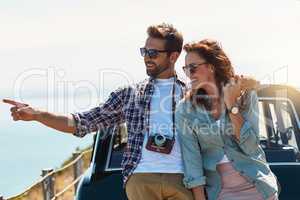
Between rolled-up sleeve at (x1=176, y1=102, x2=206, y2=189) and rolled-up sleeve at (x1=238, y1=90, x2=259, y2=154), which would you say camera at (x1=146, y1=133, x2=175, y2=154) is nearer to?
rolled-up sleeve at (x1=176, y1=102, x2=206, y2=189)

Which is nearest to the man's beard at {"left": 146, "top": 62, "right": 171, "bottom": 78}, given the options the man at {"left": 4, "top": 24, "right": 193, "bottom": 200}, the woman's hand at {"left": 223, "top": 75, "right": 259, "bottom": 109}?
the man at {"left": 4, "top": 24, "right": 193, "bottom": 200}

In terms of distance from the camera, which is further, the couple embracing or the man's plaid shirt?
the man's plaid shirt

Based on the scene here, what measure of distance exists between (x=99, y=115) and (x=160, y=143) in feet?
1.77

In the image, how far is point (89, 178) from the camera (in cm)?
486

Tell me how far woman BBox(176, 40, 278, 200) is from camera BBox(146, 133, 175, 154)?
0.33 feet

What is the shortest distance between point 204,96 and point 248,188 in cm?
55

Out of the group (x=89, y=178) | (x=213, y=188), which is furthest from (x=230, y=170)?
(x=89, y=178)

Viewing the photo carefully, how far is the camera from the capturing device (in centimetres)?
415

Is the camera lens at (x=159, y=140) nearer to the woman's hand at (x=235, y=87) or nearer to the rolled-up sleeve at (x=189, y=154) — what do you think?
the rolled-up sleeve at (x=189, y=154)

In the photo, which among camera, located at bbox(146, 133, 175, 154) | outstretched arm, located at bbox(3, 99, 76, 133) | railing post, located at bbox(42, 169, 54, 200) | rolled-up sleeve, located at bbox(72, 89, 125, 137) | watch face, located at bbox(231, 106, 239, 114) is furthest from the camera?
railing post, located at bbox(42, 169, 54, 200)

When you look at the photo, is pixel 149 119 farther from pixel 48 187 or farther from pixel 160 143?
pixel 48 187

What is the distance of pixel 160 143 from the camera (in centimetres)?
416

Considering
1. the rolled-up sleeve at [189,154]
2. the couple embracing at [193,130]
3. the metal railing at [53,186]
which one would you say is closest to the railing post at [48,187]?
the metal railing at [53,186]

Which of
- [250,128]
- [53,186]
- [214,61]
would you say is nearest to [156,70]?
[214,61]
